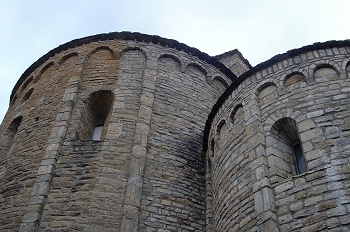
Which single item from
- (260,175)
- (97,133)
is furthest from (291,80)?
(97,133)

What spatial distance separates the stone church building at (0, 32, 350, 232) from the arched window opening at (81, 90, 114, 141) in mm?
37

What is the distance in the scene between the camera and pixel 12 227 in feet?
28.3

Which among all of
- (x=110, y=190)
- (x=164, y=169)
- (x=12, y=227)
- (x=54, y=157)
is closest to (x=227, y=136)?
(x=164, y=169)

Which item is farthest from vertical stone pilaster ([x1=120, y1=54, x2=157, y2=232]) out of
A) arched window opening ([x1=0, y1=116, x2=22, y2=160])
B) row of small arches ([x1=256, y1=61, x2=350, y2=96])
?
arched window opening ([x1=0, y1=116, x2=22, y2=160])

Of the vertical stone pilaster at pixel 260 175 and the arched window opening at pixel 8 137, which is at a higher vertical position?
the arched window opening at pixel 8 137

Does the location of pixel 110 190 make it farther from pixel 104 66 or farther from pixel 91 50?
pixel 91 50

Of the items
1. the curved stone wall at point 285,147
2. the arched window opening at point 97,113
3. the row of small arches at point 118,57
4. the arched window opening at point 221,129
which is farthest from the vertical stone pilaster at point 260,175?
the row of small arches at point 118,57

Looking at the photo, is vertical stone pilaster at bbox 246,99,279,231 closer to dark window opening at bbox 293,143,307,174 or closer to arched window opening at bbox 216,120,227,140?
dark window opening at bbox 293,143,307,174

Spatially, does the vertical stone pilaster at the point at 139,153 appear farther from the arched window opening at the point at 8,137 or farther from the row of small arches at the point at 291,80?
the arched window opening at the point at 8,137

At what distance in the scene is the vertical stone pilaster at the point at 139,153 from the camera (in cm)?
860

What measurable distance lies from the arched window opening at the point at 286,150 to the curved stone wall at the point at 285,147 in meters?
0.02

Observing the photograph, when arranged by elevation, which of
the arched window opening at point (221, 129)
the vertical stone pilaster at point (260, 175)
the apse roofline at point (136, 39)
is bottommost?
the vertical stone pilaster at point (260, 175)

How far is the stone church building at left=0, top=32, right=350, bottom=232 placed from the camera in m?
7.11

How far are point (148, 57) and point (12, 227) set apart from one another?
5.88 meters
